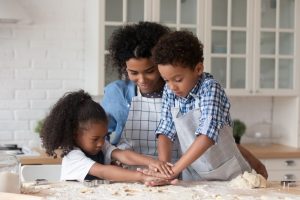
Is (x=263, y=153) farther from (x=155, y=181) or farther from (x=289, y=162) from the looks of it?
(x=155, y=181)

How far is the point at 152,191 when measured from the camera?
155 centimetres

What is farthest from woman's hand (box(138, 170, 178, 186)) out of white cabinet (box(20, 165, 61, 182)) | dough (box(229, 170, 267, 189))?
white cabinet (box(20, 165, 61, 182))

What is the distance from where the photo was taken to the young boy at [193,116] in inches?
68.7

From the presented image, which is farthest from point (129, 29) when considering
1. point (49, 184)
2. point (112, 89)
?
point (49, 184)

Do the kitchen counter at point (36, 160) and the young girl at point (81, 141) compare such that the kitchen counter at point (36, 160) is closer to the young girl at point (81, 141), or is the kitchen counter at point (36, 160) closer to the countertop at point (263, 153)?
the countertop at point (263, 153)

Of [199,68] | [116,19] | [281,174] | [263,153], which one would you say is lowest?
[281,174]

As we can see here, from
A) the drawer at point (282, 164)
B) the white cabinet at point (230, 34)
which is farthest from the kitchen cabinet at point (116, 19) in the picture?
the drawer at point (282, 164)

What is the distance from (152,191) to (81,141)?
426 millimetres

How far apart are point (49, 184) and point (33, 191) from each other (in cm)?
10

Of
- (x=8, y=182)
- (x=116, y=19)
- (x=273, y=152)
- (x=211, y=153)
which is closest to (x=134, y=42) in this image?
(x=211, y=153)

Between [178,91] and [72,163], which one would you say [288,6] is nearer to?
[178,91]

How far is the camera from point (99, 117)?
6.19ft

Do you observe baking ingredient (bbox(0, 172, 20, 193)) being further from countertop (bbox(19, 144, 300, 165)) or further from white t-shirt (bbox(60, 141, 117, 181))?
countertop (bbox(19, 144, 300, 165))

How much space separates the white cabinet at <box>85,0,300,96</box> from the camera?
Answer: 3461 mm
